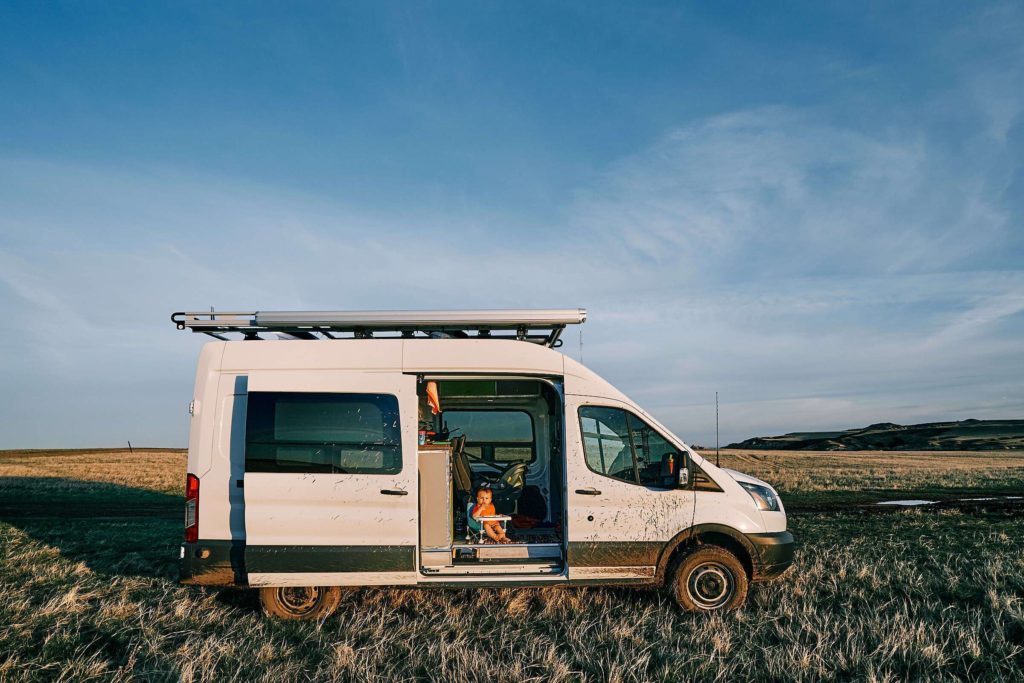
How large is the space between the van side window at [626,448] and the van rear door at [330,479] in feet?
5.77

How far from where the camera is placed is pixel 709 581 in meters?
6.50

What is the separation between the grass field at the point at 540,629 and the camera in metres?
4.84

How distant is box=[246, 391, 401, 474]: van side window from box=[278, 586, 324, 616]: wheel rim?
47.0 inches

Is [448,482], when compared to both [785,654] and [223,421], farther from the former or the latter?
[785,654]

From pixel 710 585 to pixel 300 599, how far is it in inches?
158

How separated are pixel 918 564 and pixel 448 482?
19.7 feet

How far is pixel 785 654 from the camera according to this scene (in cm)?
500

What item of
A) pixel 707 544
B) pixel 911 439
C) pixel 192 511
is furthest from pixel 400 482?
pixel 911 439

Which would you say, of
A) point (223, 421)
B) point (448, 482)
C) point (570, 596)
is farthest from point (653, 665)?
point (223, 421)

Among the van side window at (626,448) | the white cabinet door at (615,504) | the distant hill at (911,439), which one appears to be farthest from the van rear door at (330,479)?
the distant hill at (911,439)

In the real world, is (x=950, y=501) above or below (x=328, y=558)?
below

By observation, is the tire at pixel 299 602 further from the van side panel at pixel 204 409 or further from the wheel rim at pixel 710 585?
the wheel rim at pixel 710 585

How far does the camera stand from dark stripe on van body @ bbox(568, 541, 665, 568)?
20.9ft

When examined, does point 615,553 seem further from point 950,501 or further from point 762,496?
point 950,501
